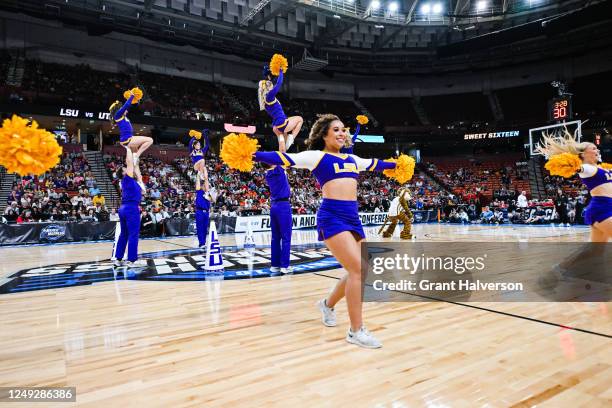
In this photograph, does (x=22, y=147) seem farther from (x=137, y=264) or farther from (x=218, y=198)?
(x=218, y=198)

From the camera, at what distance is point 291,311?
12.3 ft

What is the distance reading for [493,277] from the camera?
5199 millimetres

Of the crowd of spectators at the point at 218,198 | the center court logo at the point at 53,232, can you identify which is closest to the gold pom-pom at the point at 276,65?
the crowd of spectators at the point at 218,198

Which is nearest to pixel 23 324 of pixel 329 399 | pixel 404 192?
pixel 329 399

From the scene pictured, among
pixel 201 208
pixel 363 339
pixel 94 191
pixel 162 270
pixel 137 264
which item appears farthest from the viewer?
pixel 94 191

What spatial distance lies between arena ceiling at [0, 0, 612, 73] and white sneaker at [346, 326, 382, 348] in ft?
71.1

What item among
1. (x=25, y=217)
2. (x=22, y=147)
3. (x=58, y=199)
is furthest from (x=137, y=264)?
(x=58, y=199)

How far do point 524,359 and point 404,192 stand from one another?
8.45 m

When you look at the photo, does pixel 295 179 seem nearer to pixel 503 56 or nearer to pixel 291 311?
pixel 503 56

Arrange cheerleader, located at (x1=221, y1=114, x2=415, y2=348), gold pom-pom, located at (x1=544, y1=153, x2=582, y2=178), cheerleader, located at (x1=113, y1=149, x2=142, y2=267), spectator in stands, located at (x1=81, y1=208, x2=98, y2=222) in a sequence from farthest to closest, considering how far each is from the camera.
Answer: spectator in stands, located at (x1=81, y1=208, x2=98, y2=222) < cheerleader, located at (x1=113, y1=149, x2=142, y2=267) < gold pom-pom, located at (x1=544, y1=153, x2=582, y2=178) < cheerleader, located at (x1=221, y1=114, x2=415, y2=348)

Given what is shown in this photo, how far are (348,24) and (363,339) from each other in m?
25.7

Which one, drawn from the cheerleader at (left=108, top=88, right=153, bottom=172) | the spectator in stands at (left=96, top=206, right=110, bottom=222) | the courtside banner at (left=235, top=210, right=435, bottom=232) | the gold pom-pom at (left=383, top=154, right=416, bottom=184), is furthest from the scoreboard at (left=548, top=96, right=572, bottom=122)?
the spectator in stands at (left=96, top=206, right=110, bottom=222)

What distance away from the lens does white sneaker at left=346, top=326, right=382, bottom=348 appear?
8.87ft

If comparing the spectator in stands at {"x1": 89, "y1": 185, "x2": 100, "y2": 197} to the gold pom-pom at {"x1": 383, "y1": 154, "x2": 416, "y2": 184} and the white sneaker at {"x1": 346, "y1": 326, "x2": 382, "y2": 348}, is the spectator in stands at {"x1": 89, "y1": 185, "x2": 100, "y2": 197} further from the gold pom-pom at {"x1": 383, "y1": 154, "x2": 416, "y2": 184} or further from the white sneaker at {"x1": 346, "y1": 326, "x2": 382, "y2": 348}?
the white sneaker at {"x1": 346, "y1": 326, "x2": 382, "y2": 348}
